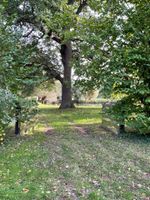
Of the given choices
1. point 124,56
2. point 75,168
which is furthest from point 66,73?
point 75,168

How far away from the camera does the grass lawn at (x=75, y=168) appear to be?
201 inches

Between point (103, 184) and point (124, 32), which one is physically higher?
point (124, 32)

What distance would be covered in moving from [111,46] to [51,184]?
5.93 meters

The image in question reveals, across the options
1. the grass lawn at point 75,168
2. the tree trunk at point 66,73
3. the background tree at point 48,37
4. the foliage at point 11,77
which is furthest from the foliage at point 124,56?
the tree trunk at point 66,73

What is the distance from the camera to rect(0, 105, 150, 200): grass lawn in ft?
16.7

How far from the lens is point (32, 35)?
2344 centimetres

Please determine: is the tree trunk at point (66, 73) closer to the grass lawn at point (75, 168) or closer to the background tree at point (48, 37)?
the background tree at point (48, 37)

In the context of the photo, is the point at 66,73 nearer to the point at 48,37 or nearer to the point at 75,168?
the point at 48,37

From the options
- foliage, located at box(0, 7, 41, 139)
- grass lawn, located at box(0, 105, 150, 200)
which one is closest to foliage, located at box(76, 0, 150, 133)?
grass lawn, located at box(0, 105, 150, 200)

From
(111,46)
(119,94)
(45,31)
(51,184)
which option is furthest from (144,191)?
(45,31)

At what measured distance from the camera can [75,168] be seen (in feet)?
20.9

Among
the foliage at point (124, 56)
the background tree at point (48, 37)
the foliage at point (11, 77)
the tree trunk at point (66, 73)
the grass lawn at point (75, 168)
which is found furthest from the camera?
the tree trunk at point (66, 73)

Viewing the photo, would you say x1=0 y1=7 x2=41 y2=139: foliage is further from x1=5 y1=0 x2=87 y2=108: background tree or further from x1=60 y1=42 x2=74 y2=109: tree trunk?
x1=60 y1=42 x2=74 y2=109: tree trunk

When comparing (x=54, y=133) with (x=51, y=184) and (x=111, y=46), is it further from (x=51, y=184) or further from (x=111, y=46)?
(x=51, y=184)
